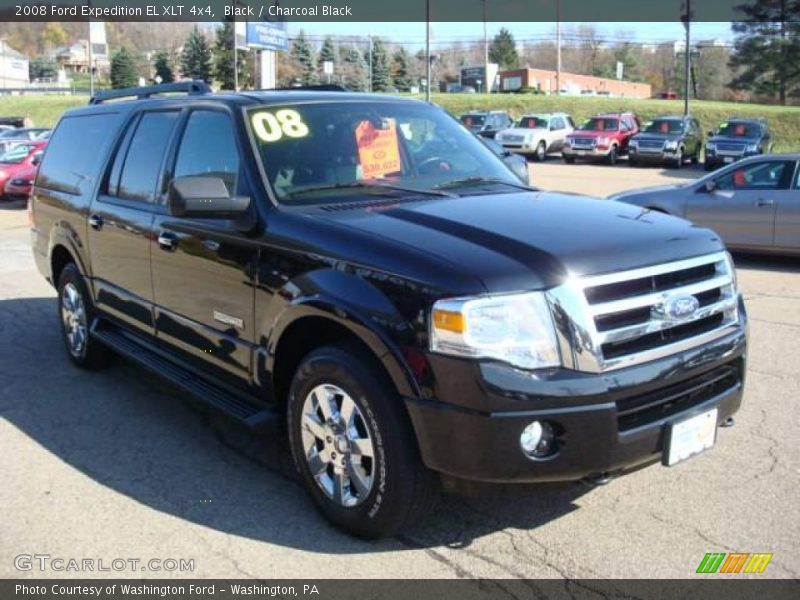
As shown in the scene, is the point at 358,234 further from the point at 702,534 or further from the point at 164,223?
the point at 702,534

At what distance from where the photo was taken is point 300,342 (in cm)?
380

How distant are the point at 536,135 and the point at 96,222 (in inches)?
1182

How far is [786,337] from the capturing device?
22.9 ft

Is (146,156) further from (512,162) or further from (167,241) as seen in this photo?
(512,162)

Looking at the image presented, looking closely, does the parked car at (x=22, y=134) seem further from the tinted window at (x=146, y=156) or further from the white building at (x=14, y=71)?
the white building at (x=14, y=71)

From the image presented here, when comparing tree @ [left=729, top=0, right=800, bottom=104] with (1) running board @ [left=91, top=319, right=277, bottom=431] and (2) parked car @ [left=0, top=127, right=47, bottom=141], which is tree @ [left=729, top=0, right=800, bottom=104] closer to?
(2) parked car @ [left=0, top=127, right=47, bottom=141]

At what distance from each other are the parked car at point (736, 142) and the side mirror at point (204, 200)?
2598cm

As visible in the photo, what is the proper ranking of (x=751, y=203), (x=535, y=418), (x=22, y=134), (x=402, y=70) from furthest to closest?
(x=402, y=70) → (x=22, y=134) → (x=751, y=203) → (x=535, y=418)

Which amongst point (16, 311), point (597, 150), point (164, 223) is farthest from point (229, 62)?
point (164, 223)

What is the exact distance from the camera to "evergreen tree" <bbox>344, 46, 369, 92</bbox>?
84000mm

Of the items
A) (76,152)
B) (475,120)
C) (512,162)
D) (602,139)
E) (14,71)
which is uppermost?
(14,71)

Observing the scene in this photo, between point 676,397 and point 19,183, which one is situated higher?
point 19,183

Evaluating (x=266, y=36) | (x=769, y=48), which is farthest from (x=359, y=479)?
(x=769, y=48)

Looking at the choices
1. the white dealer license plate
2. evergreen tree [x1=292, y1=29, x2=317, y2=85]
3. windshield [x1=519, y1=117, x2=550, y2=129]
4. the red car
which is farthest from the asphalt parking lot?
evergreen tree [x1=292, y1=29, x2=317, y2=85]
